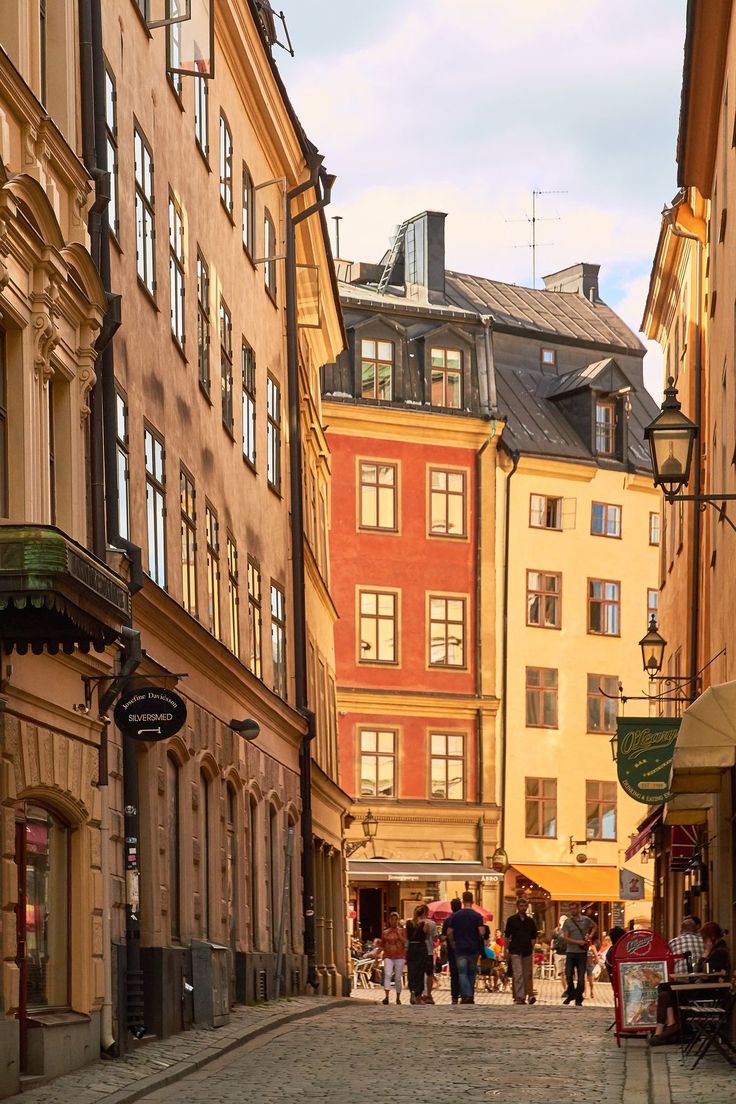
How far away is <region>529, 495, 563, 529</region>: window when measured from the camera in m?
58.8

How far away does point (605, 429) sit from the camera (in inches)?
2432

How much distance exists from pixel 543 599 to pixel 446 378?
6858 millimetres

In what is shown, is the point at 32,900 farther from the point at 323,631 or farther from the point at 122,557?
the point at 323,631

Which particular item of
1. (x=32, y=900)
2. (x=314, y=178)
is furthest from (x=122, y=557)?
(x=314, y=178)

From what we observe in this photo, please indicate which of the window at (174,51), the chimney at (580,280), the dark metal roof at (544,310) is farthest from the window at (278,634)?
the chimney at (580,280)

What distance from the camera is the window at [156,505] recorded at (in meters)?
21.4

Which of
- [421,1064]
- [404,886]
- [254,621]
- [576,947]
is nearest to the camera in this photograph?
[421,1064]

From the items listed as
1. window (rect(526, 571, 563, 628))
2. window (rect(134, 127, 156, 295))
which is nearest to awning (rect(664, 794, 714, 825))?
window (rect(134, 127, 156, 295))

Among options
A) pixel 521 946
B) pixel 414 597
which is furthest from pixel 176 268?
pixel 414 597

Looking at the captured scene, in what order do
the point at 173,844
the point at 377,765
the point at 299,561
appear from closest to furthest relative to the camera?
the point at 173,844 < the point at 299,561 < the point at 377,765

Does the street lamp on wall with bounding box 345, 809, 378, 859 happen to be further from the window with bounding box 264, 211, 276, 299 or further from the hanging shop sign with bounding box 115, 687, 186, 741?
the hanging shop sign with bounding box 115, 687, 186, 741

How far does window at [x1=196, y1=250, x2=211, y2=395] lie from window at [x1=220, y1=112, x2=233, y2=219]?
2.16 meters

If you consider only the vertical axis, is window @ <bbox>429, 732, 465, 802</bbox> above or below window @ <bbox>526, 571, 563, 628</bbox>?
below

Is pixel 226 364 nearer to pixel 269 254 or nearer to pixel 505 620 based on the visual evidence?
pixel 269 254
